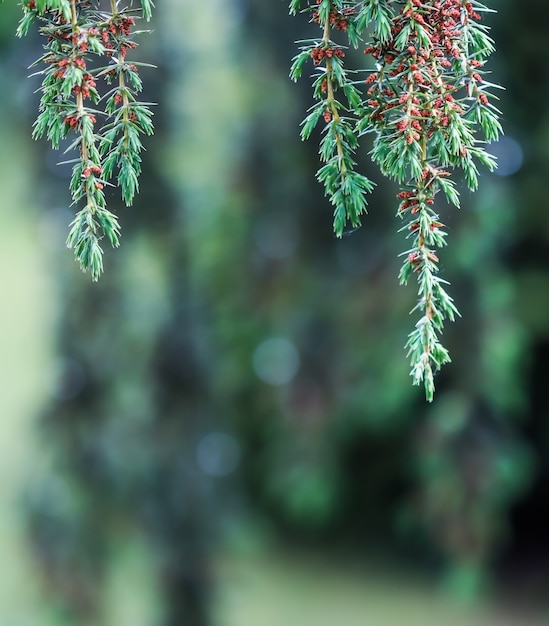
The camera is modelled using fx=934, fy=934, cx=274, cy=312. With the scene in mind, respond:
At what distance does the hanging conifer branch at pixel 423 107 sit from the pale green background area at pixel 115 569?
3113 mm

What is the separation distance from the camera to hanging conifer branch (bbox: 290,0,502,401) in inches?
26.7

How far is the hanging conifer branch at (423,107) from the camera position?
2.23ft

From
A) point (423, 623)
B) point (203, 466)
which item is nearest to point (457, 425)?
point (203, 466)

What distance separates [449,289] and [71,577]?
1.95 m

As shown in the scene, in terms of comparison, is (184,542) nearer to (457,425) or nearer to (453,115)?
(457,425)

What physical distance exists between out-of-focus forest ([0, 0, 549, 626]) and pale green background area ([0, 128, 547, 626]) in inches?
0.8

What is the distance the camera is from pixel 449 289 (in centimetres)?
393

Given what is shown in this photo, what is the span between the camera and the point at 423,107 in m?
0.69

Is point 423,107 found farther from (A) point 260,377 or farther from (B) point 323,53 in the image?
(A) point 260,377

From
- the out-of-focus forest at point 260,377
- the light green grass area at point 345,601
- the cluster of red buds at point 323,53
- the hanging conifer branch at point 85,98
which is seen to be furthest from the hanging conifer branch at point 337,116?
the light green grass area at point 345,601

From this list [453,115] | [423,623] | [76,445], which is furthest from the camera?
[423,623]

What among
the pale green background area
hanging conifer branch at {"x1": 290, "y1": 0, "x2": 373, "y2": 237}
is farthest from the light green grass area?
hanging conifer branch at {"x1": 290, "y1": 0, "x2": 373, "y2": 237}

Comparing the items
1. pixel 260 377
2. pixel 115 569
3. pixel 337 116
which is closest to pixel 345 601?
pixel 260 377

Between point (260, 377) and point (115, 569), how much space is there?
1820 millimetres
